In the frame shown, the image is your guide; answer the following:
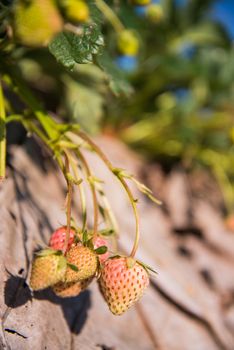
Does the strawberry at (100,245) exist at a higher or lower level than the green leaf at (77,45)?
lower

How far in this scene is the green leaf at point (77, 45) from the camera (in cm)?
104

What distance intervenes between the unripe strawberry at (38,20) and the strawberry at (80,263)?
1.34ft

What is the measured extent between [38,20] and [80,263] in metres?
0.46

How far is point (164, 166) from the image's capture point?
8.40ft

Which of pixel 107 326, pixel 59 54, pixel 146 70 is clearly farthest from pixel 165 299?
pixel 146 70

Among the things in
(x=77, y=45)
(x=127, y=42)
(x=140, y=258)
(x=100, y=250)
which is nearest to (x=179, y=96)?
(x=127, y=42)

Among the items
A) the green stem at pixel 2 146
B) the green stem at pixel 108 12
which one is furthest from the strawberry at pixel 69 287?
the green stem at pixel 108 12

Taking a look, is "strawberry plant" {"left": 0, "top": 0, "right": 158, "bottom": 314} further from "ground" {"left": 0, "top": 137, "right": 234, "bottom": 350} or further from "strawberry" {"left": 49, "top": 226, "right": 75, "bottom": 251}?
"ground" {"left": 0, "top": 137, "right": 234, "bottom": 350}

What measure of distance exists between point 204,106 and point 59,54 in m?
1.83

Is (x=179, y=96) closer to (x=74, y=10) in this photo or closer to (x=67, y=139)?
(x=67, y=139)

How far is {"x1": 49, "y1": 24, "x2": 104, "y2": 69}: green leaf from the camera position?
3.42 ft

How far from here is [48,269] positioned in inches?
37.4

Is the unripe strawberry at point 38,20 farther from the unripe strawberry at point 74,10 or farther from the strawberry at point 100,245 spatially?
the strawberry at point 100,245

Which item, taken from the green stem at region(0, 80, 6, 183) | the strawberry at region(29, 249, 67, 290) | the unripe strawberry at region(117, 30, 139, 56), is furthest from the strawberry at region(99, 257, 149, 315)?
the unripe strawberry at region(117, 30, 139, 56)
